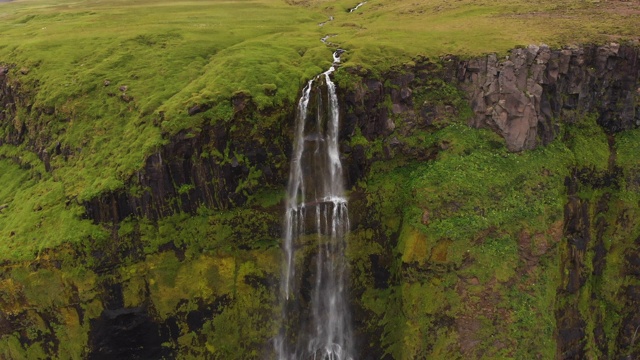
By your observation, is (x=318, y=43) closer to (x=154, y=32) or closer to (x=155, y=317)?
(x=154, y=32)

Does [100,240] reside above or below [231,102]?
below

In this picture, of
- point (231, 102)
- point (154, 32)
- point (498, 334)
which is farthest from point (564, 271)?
point (154, 32)

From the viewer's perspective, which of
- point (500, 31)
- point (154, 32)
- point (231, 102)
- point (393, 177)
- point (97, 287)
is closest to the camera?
point (97, 287)

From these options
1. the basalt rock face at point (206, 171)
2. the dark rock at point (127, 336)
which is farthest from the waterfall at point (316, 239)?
the dark rock at point (127, 336)

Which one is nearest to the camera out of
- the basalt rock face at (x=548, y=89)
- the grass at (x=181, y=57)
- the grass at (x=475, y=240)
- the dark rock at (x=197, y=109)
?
the grass at (x=475, y=240)

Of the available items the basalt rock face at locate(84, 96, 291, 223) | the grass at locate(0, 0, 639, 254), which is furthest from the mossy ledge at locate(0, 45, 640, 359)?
the grass at locate(0, 0, 639, 254)

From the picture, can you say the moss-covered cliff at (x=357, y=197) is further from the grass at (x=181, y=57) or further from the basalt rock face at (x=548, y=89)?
the grass at (x=181, y=57)
